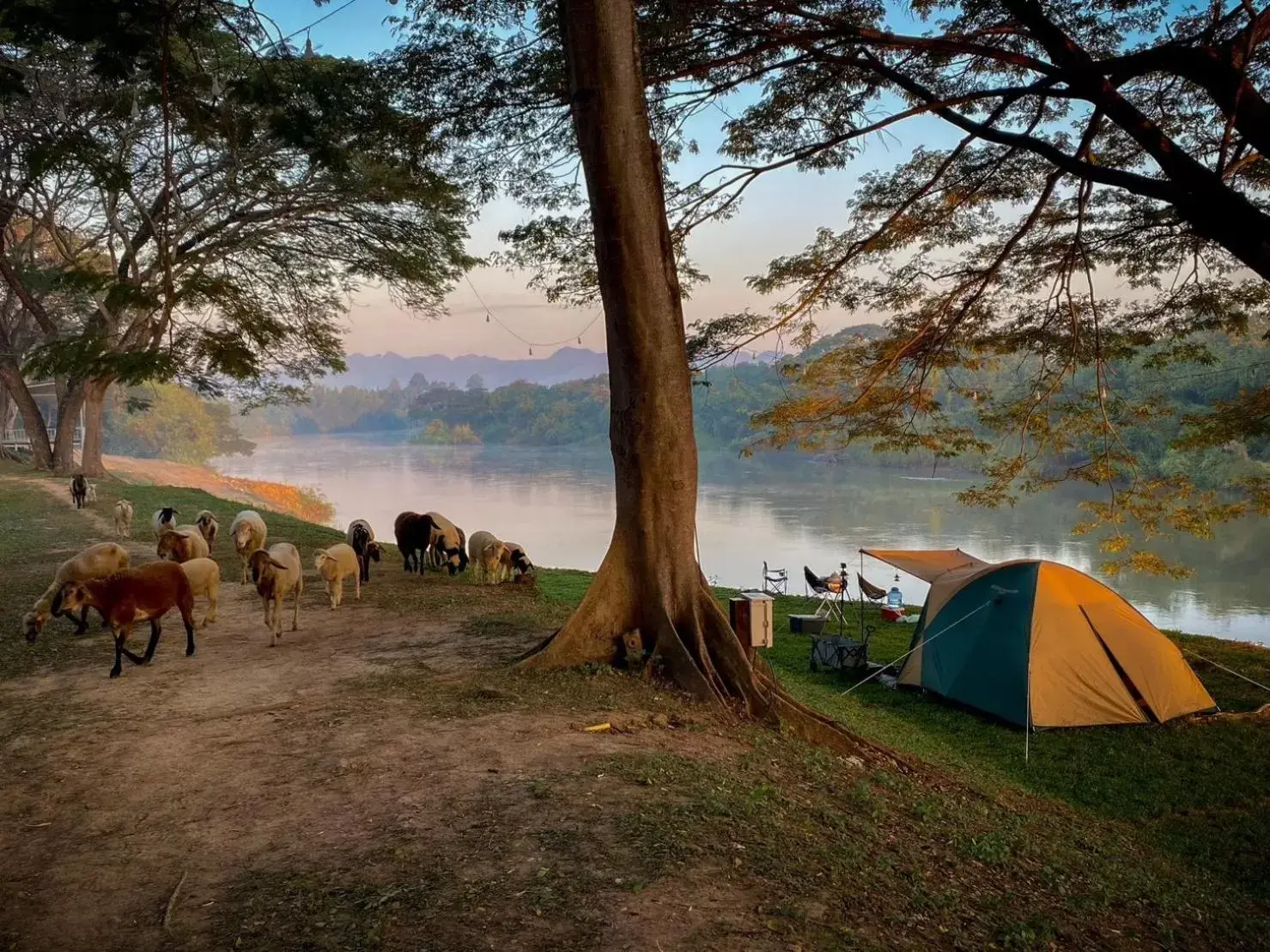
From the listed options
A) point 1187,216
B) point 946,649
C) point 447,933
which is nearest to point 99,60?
point 447,933

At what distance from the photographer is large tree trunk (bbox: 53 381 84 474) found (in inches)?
982

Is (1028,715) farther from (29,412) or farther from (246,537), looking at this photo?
(29,412)

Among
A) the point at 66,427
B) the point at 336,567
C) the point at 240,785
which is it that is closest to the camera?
the point at 240,785

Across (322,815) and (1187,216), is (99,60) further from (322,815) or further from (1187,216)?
(1187,216)

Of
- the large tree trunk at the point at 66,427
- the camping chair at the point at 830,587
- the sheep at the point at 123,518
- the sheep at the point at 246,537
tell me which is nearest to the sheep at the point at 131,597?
the sheep at the point at 246,537

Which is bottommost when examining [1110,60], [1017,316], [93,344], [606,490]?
[606,490]

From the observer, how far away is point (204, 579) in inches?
313

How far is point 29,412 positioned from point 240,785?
28221 millimetres

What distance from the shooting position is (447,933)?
9.18 ft

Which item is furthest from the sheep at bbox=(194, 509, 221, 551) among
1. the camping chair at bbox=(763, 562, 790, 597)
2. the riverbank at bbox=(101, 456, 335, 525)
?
the riverbank at bbox=(101, 456, 335, 525)

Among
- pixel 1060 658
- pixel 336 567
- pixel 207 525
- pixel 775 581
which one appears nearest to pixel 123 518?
pixel 207 525

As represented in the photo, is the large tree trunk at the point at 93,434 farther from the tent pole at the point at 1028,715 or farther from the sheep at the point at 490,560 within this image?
the tent pole at the point at 1028,715

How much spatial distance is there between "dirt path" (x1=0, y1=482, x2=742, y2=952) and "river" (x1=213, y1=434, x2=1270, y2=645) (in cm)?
2063

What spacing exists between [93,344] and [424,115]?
4.91m
